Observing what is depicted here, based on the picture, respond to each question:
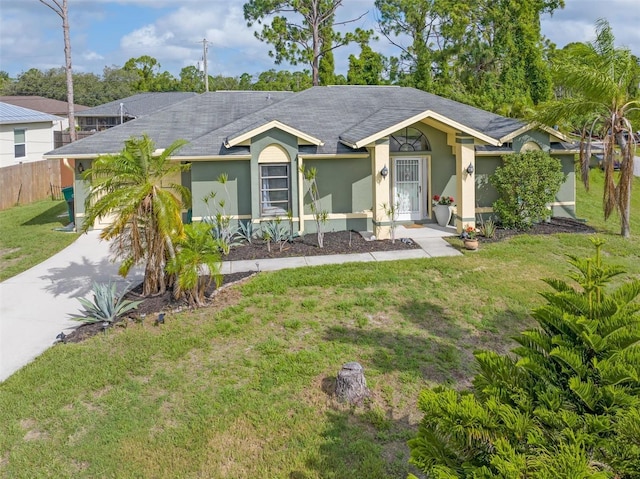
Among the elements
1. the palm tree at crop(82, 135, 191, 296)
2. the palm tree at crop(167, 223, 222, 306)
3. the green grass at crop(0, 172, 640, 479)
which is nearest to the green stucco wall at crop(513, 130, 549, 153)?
the green grass at crop(0, 172, 640, 479)

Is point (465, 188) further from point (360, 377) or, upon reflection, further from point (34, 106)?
point (34, 106)

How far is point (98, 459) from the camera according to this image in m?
6.97

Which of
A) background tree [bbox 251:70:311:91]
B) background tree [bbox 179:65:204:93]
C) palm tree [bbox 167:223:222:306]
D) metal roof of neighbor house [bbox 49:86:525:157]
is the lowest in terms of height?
palm tree [bbox 167:223:222:306]

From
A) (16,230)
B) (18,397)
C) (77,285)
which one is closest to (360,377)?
(18,397)

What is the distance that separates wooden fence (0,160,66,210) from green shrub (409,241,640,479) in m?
25.8

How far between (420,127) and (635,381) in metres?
14.6

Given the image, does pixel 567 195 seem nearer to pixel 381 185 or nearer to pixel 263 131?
pixel 381 185

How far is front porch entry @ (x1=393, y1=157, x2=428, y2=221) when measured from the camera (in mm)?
18312

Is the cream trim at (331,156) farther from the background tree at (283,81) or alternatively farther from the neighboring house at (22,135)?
the background tree at (283,81)

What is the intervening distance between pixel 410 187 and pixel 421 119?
2663mm

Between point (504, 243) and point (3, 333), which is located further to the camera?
point (504, 243)

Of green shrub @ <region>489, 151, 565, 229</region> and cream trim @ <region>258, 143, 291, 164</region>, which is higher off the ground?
cream trim @ <region>258, 143, 291, 164</region>

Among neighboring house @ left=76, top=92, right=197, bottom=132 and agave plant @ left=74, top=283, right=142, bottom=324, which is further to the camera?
neighboring house @ left=76, top=92, right=197, bottom=132

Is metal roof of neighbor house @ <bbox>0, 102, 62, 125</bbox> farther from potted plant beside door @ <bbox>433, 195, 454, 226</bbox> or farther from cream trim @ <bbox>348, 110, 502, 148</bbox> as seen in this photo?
potted plant beside door @ <bbox>433, 195, 454, 226</bbox>
